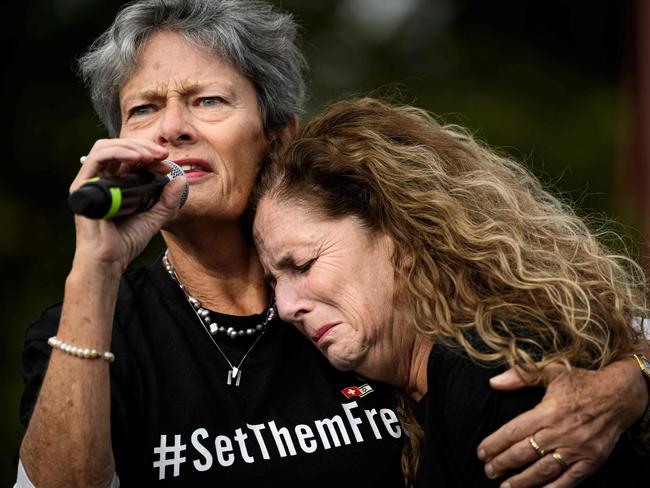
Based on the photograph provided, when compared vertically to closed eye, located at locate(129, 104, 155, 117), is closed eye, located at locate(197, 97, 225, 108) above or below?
above

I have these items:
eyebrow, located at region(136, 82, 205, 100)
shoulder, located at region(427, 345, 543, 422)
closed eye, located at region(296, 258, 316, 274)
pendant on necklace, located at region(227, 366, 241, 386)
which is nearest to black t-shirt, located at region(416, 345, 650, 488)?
shoulder, located at region(427, 345, 543, 422)

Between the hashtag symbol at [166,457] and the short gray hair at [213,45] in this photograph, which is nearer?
the hashtag symbol at [166,457]

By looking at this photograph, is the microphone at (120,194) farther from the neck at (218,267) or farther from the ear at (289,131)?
the ear at (289,131)

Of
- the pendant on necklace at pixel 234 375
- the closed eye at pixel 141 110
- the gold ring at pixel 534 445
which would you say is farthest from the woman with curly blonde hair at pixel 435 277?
the closed eye at pixel 141 110

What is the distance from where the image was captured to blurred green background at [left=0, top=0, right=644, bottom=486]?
541cm

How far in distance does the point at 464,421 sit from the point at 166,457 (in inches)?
29.8

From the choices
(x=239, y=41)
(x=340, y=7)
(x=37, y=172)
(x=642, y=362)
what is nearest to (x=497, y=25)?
(x=340, y=7)

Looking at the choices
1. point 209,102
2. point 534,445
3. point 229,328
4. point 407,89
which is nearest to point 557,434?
point 534,445

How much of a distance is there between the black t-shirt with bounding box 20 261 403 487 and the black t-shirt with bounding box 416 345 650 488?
1.02ft

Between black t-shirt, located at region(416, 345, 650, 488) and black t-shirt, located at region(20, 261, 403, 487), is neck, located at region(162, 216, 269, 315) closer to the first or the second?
black t-shirt, located at region(20, 261, 403, 487)

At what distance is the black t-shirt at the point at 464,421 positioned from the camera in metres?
2.57

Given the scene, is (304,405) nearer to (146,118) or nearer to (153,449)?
(153,449)

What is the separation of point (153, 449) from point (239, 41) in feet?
4.03

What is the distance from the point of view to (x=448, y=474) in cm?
258
